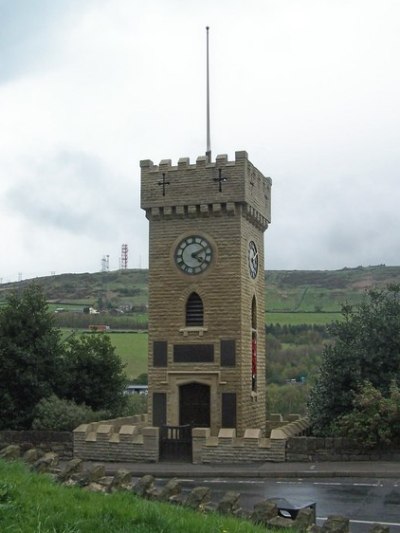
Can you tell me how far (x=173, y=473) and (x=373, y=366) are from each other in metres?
7.90

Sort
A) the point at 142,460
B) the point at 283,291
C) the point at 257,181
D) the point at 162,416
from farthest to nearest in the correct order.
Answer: the point at 283,291
the point at 257,181
the point at 162,416
the point at 142,460

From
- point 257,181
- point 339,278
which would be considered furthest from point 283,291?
point 257,181

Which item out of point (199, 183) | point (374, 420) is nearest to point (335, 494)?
point (374, 420)

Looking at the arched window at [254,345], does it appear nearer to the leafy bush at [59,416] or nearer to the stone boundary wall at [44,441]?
the leafy bush at [59,416]

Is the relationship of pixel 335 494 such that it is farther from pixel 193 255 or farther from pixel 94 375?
pixel 94 375

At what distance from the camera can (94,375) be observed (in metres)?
32.4

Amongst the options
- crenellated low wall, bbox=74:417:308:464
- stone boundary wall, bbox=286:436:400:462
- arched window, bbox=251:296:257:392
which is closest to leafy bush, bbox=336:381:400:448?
stone boundary wall, bbox=286:436:400:462

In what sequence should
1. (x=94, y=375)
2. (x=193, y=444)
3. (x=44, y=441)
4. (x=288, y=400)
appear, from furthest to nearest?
(x=288, y=400) < (x=94, y=375) < (x=44, y=441) < (x=193, y=444)

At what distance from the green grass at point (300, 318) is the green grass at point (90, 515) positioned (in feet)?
282

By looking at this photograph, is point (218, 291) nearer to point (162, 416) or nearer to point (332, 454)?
point (162, 416)

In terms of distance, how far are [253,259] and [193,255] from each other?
2.83 meters

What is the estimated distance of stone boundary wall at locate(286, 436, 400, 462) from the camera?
73.8ft

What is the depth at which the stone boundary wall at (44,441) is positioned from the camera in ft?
84.3

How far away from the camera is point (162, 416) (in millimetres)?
26703
